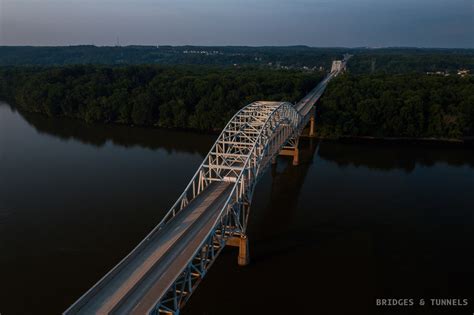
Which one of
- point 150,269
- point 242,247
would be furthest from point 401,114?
point 150,269

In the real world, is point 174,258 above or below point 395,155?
above

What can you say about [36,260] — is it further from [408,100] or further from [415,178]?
[408,100]

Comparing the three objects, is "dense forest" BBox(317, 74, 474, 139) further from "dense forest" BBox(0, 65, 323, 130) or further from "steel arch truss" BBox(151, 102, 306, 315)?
"steel arch truss" BBox(151, 102, 306, 315)

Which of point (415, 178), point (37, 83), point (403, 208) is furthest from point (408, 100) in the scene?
point (37, 83)

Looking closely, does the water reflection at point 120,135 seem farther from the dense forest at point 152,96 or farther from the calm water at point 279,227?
the calm water at point 279,227

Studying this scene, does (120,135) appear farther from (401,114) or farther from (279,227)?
(401,114)

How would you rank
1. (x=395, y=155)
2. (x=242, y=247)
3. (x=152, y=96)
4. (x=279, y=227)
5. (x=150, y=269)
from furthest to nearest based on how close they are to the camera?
(x=152, y=96)
(x=395, y=155)
(x=279, y=227)
(x=242, y=247)
(x=150, y=269)
